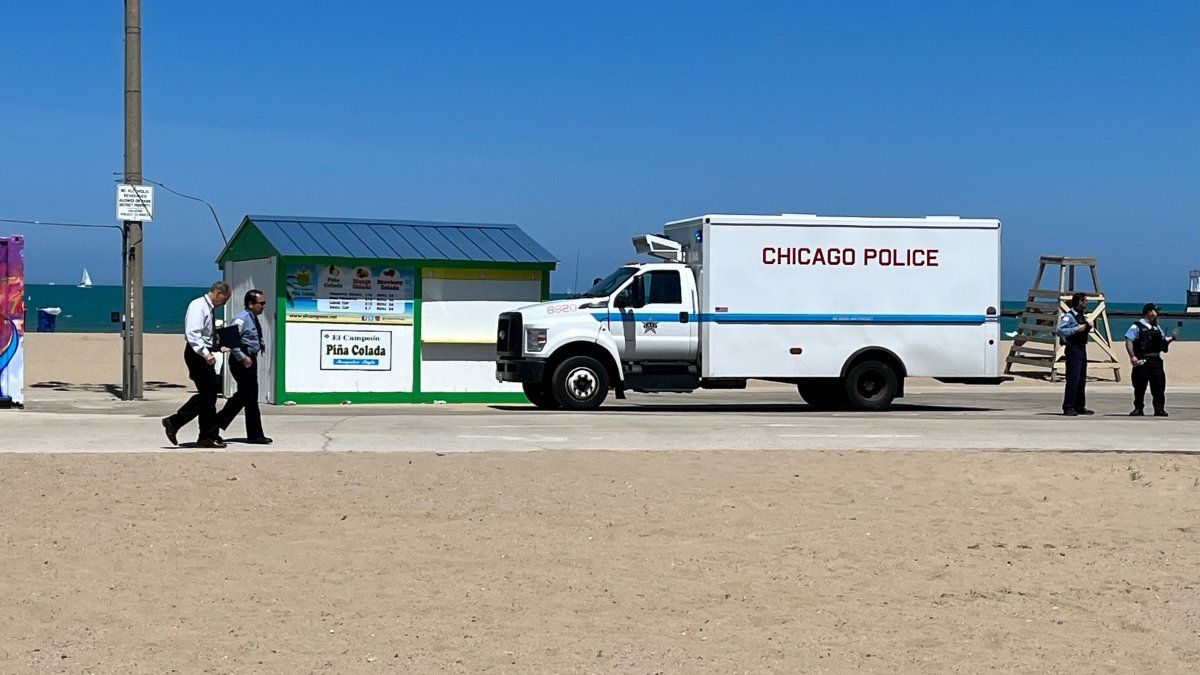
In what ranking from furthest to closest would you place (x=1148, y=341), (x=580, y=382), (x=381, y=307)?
(x=381, y=307)
(x=580, y=382)
(x=1148, y=341)

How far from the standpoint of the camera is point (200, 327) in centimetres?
1337

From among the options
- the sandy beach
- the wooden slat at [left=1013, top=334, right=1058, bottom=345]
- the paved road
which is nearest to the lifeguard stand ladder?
the wooden slat at [left=1013, top=334, right=1058, bottom=345]

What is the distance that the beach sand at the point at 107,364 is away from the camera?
29717 mm

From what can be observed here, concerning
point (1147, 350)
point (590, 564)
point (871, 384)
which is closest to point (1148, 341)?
point (1147, 350)

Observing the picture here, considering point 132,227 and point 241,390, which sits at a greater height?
point 132,227

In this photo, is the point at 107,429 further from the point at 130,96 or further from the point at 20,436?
the point at 130,96

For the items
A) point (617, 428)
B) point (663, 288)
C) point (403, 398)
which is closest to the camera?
point (617, 428)

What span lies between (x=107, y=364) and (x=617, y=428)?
21.4 m

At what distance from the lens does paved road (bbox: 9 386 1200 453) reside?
14977mm

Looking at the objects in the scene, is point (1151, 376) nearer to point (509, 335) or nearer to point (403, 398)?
point (509, 335)

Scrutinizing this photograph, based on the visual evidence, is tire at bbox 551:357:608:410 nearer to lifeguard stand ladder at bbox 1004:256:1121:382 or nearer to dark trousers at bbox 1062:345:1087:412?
dark trousers at bbox 1062:345:1087:412

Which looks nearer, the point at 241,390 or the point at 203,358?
the point at 203,358

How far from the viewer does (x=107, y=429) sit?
53.2ft

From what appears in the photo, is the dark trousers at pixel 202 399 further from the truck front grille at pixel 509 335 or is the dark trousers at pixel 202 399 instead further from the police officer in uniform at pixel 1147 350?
the police officer in uniform at pixel 1147 350
